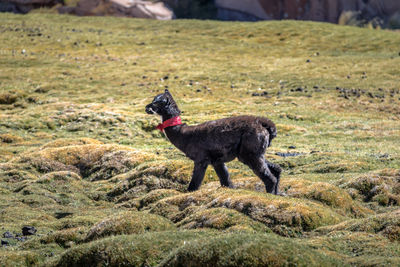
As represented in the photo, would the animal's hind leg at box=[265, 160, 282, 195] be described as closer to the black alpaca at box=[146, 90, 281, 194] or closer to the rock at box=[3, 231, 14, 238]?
the black alpaca at box=[146, 90, 281, 194]

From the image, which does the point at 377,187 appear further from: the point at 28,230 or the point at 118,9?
the point at 118,9

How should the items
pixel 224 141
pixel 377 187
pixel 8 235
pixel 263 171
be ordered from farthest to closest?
pixel 377 187 → pixel 224 141 → pixel 263 171 → pixel 8 235

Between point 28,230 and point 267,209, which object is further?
point 28,230

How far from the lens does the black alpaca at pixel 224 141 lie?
2022 centimetres

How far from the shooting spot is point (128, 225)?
16875 mm

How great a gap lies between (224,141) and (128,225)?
5.51 meters

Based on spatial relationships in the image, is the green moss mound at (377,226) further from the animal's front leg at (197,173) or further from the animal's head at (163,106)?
the animal's head at (163,106)

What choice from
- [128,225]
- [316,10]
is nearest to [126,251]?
[128,225]

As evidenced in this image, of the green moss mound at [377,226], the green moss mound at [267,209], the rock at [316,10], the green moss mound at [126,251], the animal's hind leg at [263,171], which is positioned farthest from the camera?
the rock at [316,10]

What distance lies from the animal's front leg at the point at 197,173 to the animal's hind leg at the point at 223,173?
1.75ft

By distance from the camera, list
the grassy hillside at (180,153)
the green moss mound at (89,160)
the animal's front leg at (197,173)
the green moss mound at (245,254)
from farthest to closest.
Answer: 1. the green moss mound at (89,160)
2. the animal's front leg at (197,173)
3. the grassy hillside at (180,153)
4. the green moss mound at (245,254)

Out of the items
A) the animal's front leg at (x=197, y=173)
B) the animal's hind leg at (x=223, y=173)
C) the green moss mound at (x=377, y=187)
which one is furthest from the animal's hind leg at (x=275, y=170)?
the green moss mound at (x=377, y=187)

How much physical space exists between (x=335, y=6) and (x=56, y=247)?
5424 inches

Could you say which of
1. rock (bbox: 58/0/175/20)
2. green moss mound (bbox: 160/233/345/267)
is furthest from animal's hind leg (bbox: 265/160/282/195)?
rock (bbox: 58/0/175/20)
